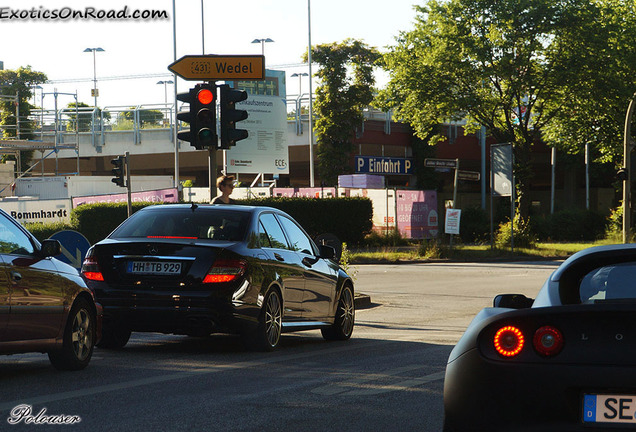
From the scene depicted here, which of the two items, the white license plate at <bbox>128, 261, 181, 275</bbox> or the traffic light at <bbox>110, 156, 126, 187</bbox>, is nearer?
the white license plate at <bbox>128, 261, 181, 275</bbox>

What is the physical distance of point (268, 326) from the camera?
Result: 402 inches

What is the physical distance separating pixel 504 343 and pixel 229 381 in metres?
4.04

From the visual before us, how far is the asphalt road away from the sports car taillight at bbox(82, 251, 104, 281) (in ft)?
2.42

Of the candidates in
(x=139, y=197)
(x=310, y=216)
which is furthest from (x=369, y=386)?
(x=139, y=197)

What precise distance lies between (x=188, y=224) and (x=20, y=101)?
60299mm

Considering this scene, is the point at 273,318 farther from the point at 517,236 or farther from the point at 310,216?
the point at 310,216

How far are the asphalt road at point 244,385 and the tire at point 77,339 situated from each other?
0.12 m

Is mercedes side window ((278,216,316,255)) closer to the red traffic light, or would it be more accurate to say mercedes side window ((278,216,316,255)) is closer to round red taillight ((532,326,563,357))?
the red traffic light

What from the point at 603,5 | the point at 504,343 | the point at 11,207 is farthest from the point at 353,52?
the point at 504,343

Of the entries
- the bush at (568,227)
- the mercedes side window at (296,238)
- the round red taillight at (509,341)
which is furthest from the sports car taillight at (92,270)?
the bush at (568,227)

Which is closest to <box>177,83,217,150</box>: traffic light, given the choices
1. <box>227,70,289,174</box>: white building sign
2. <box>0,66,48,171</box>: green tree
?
<box>227,70,289,174</box>: white building sign

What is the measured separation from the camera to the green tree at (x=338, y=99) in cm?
5409

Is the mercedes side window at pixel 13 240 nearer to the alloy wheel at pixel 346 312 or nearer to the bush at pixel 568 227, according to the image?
the alloy wheel at pixel 346 312

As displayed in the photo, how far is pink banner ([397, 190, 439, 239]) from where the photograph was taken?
139ft
